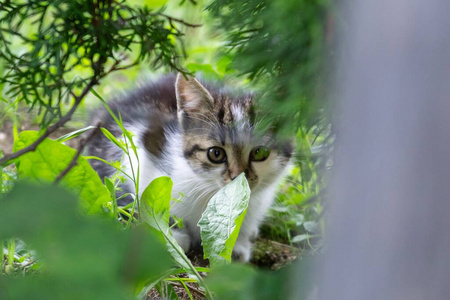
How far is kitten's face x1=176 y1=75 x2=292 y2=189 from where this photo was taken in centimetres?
222

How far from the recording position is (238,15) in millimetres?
1220

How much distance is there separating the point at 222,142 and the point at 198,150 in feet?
0.53

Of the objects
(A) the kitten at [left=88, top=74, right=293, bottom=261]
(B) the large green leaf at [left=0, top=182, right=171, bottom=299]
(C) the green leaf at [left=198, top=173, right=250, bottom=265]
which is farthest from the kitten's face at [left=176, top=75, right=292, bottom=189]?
(B) the large green leaf at [left=0, top=182, right=171, bottom=299]

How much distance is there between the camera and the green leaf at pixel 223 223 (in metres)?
1.59

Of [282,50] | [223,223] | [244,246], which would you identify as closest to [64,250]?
[282,50]

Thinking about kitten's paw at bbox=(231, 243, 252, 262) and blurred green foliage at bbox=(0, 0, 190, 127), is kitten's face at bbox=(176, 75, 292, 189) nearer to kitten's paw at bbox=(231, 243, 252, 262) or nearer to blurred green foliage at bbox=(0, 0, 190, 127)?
kitten's paw at bbox=(231, 243, 252, 262)

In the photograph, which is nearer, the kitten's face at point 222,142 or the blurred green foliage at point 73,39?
the blurred green foliage at point 73,39

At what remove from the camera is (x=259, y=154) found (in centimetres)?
226

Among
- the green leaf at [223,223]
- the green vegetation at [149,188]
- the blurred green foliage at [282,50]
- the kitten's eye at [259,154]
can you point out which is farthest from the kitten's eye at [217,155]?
the blurred green foliage at [282,50]

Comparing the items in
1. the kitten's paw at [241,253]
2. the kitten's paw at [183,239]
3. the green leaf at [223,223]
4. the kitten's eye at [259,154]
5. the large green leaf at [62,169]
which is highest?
the kitten's eye at [259,154]

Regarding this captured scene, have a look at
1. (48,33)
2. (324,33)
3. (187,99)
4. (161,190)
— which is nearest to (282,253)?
(187,99)

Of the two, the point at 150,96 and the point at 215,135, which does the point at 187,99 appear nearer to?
the point at 215,135

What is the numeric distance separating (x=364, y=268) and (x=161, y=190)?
35.6 inches

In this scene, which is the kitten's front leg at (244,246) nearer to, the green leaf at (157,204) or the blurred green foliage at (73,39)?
the green leaf at (157,204)
